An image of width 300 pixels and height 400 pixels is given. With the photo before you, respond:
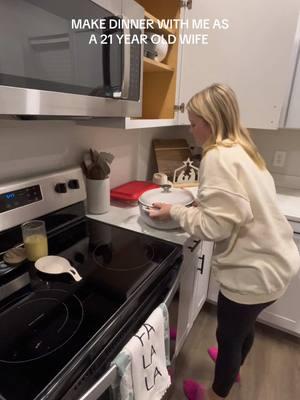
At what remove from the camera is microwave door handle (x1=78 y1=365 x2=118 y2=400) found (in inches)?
19.8

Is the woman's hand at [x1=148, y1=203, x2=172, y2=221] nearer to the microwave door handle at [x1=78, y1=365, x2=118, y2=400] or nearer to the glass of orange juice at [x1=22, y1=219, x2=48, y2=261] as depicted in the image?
the glass of orange juice at [x1=22, y1=219, x2=48, y2=261]

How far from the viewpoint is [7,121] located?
849mm

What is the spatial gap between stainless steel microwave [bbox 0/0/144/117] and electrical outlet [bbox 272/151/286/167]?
1.34m

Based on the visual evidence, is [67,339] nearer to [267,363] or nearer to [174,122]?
[174,122]

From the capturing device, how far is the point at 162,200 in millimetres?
1153

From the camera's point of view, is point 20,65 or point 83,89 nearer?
point 20,65

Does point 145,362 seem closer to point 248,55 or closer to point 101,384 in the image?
point 101,384

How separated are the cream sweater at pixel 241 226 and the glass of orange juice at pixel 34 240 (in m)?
0.47

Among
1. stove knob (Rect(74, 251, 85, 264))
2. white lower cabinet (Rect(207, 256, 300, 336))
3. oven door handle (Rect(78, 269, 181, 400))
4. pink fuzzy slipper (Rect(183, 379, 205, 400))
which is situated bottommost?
pink fuzzy slipper (Rect(183, 379, 205, 400))

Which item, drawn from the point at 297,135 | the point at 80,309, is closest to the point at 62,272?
the point at 80,309

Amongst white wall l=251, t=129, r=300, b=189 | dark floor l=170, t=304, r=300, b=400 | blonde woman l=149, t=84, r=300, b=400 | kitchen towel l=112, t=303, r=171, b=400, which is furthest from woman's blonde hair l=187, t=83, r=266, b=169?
dark floor l=170, t=304, r=300, b=400

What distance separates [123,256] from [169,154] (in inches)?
40.7

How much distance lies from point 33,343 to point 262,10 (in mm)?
1630

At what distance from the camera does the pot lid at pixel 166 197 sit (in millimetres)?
1119
